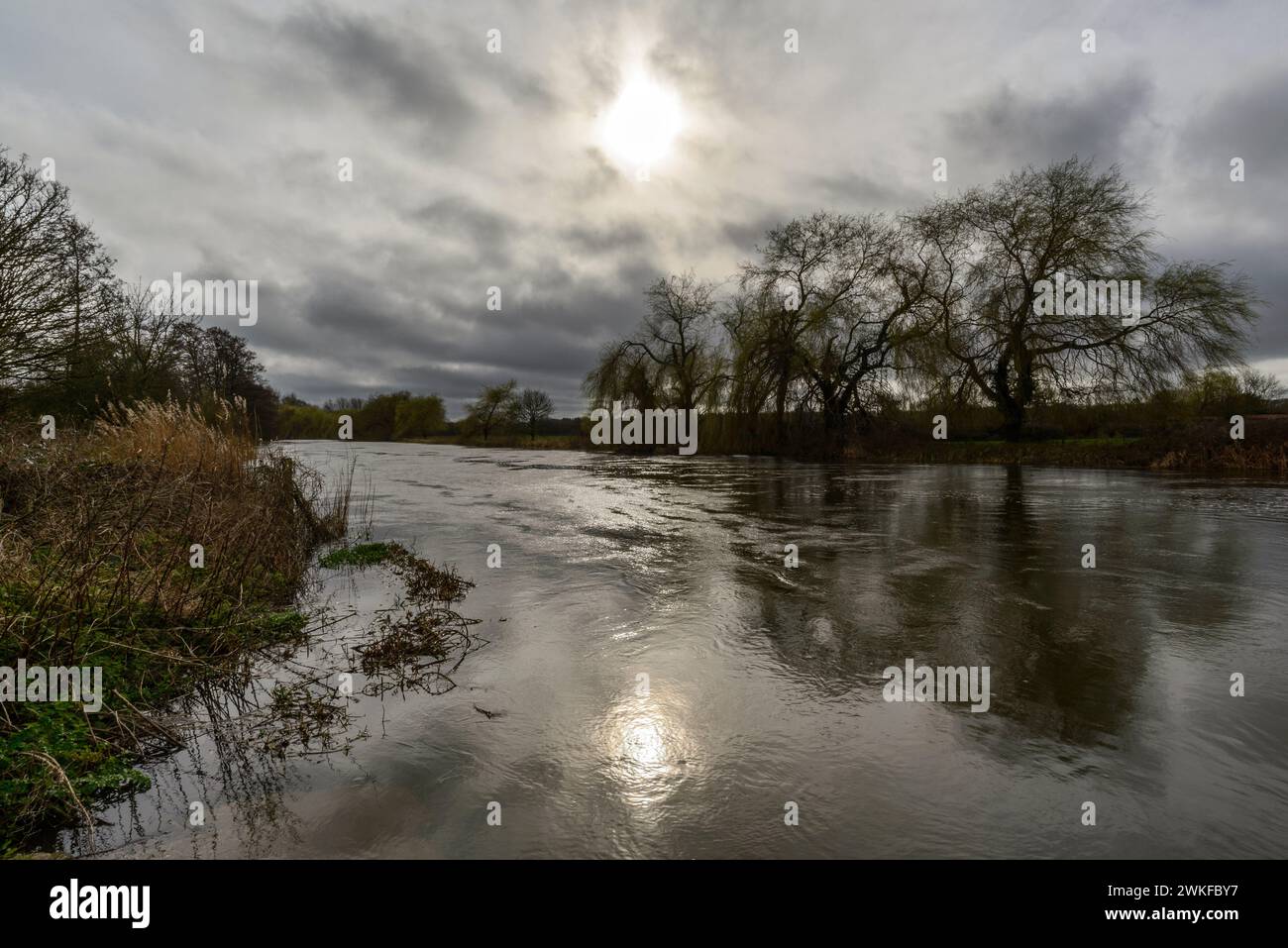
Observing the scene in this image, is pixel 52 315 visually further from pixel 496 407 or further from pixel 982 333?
pixel 496 407

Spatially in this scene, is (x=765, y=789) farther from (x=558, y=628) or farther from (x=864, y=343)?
(x=864, y=343)

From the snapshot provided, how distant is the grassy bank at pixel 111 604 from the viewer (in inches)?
114

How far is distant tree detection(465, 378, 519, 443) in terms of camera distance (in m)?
80.0

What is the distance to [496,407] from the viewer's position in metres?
81.2

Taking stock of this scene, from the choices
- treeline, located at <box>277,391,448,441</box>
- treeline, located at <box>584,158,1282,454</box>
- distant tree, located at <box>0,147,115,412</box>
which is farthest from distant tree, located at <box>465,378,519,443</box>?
distant tree, located at <box>0,147,115,412</box>

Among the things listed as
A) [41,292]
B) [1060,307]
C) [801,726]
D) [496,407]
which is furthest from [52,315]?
[496,407]

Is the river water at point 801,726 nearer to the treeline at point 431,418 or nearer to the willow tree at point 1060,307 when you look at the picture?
the willow tree at point 1060,307

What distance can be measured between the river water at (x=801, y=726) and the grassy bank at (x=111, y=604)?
1.06ft

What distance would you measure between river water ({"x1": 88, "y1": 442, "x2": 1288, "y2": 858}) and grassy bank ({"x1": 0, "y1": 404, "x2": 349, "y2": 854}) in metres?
0.32

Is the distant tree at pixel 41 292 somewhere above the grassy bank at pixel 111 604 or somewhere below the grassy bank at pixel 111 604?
above

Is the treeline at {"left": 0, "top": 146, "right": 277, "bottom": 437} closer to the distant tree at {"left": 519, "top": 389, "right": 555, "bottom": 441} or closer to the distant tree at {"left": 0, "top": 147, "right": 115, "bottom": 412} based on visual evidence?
the distant tree at {"left": 0, "top": 147, "right": 115, "bottom": 412}

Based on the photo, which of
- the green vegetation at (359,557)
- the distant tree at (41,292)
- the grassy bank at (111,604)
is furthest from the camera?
the distant tree at (41,292)

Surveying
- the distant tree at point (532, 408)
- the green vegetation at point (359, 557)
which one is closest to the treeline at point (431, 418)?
the distant tree at point (532, 408)
